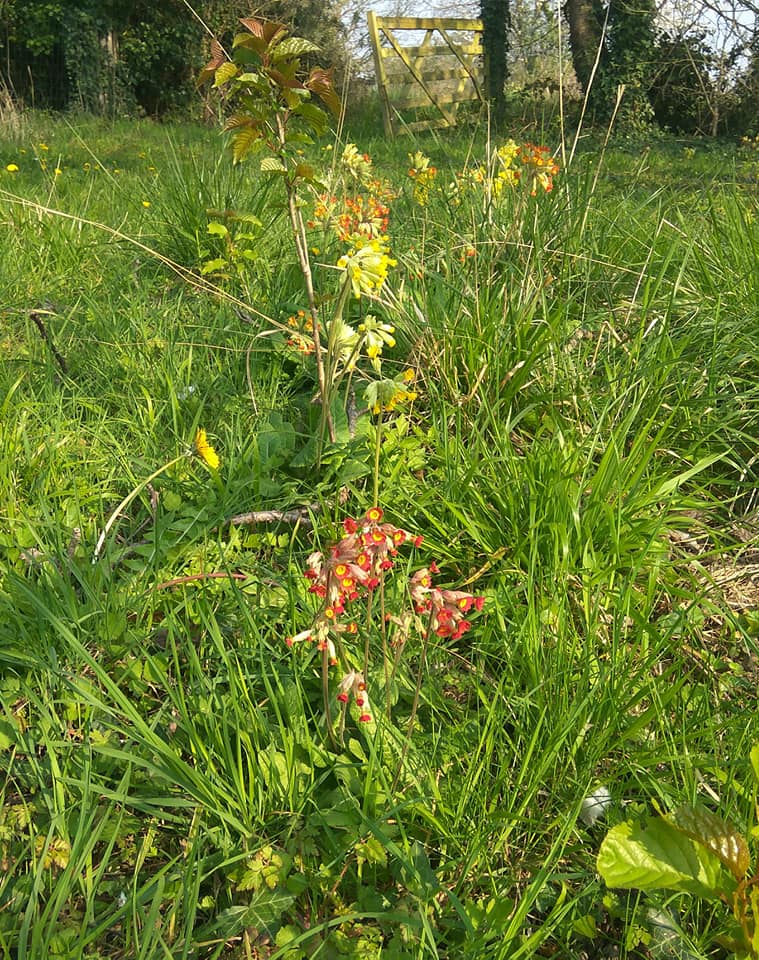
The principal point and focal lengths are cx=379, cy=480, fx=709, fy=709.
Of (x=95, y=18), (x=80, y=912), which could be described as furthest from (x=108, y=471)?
(x=95, y=18)

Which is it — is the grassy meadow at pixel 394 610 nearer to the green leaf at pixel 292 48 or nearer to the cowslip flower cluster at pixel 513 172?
the cowslip flower cluster at pixel 513 172

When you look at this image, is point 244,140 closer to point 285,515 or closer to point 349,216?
point 349,216

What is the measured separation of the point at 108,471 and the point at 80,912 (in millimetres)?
1033

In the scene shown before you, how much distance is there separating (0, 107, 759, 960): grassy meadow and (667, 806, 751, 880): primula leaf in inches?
6.2

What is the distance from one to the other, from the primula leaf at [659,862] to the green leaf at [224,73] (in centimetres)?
149

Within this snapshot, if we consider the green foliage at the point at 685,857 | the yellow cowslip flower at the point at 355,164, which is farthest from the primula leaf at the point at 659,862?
the yellow cowslip flower at the point at 355,164

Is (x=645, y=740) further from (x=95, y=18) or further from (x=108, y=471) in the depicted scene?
(x=95, y=18)

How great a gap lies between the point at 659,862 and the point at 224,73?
156 centimetres

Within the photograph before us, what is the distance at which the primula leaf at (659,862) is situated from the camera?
35.1 inches

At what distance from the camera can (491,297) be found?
211 cm

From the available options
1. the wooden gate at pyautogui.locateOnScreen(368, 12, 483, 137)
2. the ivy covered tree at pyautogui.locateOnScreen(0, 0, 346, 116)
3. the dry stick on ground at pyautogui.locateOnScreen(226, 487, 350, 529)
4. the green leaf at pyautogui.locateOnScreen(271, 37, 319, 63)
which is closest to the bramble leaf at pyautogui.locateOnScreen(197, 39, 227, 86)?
the green leaf at pyautogui.locateOnScreen(271, 37, 319, 63)

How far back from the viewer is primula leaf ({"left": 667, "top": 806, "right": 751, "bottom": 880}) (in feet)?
2.84

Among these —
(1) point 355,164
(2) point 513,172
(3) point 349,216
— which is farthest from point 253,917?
(2) point 513,172

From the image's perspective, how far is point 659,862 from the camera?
903 millimetres
